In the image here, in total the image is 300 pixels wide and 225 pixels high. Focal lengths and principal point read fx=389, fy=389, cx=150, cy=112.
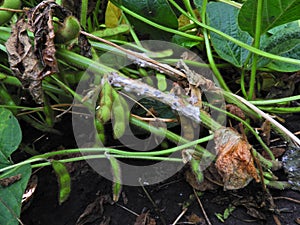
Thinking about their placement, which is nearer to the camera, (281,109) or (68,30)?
(68,30)

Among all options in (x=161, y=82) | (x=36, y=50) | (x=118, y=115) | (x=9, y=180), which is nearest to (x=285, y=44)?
(x=161, y=82)

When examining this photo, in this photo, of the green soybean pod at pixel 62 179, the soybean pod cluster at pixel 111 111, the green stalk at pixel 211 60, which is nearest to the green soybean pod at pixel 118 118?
the soybean pod cluster at pixel 111 111

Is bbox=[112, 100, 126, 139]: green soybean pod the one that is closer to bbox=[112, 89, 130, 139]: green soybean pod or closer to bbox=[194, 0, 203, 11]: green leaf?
bbox=[112, 89, 130, 139]: green soybean pod

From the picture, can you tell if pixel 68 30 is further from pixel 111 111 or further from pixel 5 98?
pixel 5 98

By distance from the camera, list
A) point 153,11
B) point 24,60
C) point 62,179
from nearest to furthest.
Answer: point 24,60 → point 62,179 → point 153,11

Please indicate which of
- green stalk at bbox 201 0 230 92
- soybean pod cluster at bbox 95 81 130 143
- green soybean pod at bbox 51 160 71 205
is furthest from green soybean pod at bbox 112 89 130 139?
green stalk at bbox 201 0 230 92

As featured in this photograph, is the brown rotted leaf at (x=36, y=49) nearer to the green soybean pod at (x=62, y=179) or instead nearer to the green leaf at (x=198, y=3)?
the green soybean pod at (x=62, y=179)
